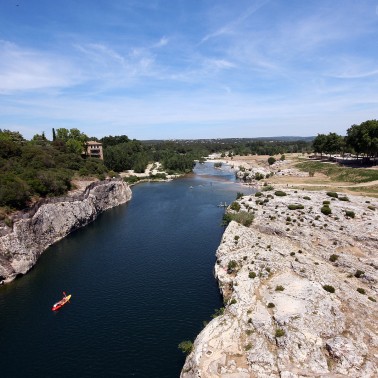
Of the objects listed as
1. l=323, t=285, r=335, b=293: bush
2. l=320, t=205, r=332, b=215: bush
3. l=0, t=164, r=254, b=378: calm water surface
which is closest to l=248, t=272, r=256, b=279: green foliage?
l=0, t=164, r=254, b=378: calm water surface

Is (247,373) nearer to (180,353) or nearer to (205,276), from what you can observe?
(180,353)

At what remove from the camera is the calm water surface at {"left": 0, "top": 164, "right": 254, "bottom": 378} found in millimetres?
41000

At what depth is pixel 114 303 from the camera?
5400 cm

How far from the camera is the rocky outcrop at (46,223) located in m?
65.7

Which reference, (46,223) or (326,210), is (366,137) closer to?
(326,210)

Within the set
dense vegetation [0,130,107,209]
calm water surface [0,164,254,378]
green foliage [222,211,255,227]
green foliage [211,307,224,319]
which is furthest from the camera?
green foliage [222,211,255,227]

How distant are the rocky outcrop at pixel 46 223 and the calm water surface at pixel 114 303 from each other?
2.93m

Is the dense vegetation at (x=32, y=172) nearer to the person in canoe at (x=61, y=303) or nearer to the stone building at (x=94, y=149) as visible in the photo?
the person in canoe at (x=61, y=303)

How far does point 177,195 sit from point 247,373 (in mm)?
112698

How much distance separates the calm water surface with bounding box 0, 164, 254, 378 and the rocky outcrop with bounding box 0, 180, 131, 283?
2935 mm

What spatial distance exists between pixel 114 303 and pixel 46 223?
4250 centimetres

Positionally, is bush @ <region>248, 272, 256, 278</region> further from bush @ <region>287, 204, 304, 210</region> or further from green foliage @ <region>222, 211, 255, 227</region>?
bush @ <region>287, 204, 304, 210</region>

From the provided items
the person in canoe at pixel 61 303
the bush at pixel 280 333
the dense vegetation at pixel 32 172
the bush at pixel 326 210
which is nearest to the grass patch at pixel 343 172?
the bush at pixel 326 210

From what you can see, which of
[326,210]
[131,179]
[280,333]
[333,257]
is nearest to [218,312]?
[280,333]
